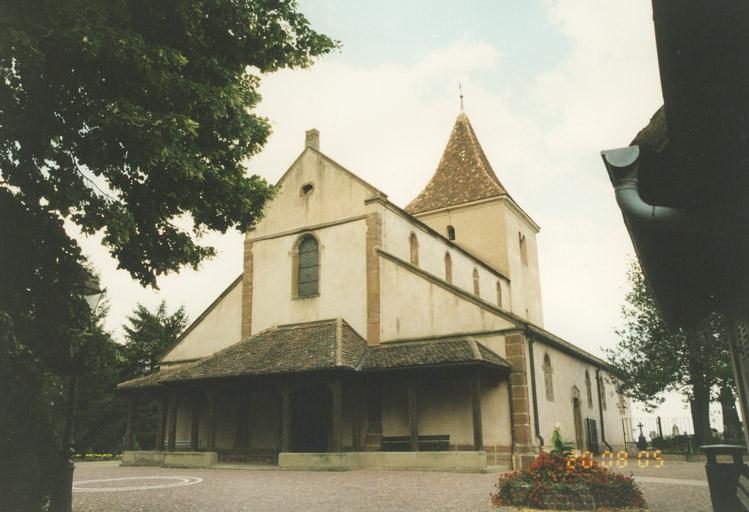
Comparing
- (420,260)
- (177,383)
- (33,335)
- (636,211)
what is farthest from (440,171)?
(636,211)

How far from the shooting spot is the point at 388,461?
1956 cm

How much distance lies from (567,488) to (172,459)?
52.7 feet

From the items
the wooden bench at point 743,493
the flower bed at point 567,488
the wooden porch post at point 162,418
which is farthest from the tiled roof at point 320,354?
the wooden bench at point 743,493

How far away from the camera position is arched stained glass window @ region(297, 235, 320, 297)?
25227mm

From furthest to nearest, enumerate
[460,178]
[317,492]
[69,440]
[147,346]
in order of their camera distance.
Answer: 1. [147,346]
2. [460,178]
3. [317,492]
4. [69,440]

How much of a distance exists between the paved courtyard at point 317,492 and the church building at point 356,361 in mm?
2855

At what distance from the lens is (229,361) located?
2292cm

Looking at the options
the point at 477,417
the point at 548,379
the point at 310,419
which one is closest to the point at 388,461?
the point at 477,417

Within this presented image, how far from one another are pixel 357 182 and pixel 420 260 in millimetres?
4573

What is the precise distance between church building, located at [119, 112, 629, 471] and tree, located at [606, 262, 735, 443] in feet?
5.74

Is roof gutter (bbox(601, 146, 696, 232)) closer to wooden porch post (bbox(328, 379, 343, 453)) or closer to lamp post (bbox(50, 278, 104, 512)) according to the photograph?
lamp post (bbox(50, 278, 104, 512))

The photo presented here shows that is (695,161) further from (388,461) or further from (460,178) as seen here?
(460,178)

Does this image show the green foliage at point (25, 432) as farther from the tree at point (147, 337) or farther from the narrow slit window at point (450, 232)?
the tree at point (147, 337)

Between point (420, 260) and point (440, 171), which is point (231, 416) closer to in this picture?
point (420, 260)
